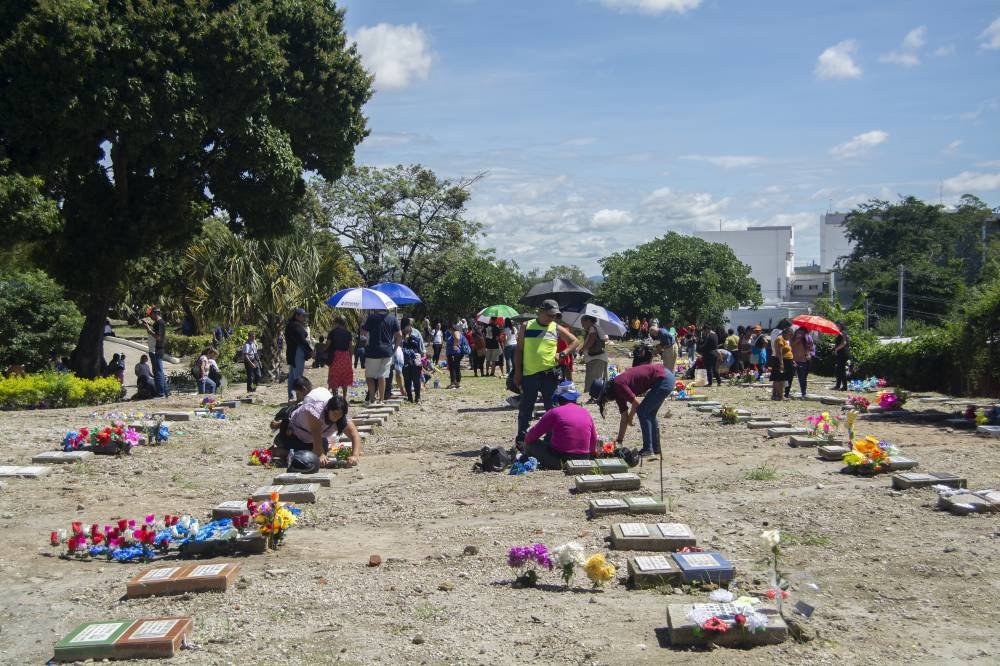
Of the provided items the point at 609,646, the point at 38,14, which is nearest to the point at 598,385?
the point at 609,646

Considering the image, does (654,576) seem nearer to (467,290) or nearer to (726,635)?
(726,635)

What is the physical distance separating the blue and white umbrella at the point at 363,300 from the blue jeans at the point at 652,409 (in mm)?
7721

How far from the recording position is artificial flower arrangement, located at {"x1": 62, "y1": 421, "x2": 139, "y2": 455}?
10.9m

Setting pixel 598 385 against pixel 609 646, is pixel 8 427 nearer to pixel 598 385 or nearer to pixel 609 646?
pixel 598 385

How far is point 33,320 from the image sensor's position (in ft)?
78.4

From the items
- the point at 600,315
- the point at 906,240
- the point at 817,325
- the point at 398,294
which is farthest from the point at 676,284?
the point at 398,294

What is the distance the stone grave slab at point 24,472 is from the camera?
9578 mm

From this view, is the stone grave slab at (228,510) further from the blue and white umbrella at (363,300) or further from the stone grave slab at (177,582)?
the blue and white umbrella at (363,300)

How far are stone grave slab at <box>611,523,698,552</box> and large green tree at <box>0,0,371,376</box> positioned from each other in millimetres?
14228

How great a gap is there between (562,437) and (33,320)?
19.2 meters

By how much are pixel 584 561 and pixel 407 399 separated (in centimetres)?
1221

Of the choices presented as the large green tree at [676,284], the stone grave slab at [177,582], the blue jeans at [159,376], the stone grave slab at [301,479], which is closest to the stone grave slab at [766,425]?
the stone grave slab at [301,479]

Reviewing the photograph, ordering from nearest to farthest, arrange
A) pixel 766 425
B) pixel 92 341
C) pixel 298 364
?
pixel 766 425 → pixel 298 364 → pixel 92 341

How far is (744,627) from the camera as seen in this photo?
4754 millimetres
